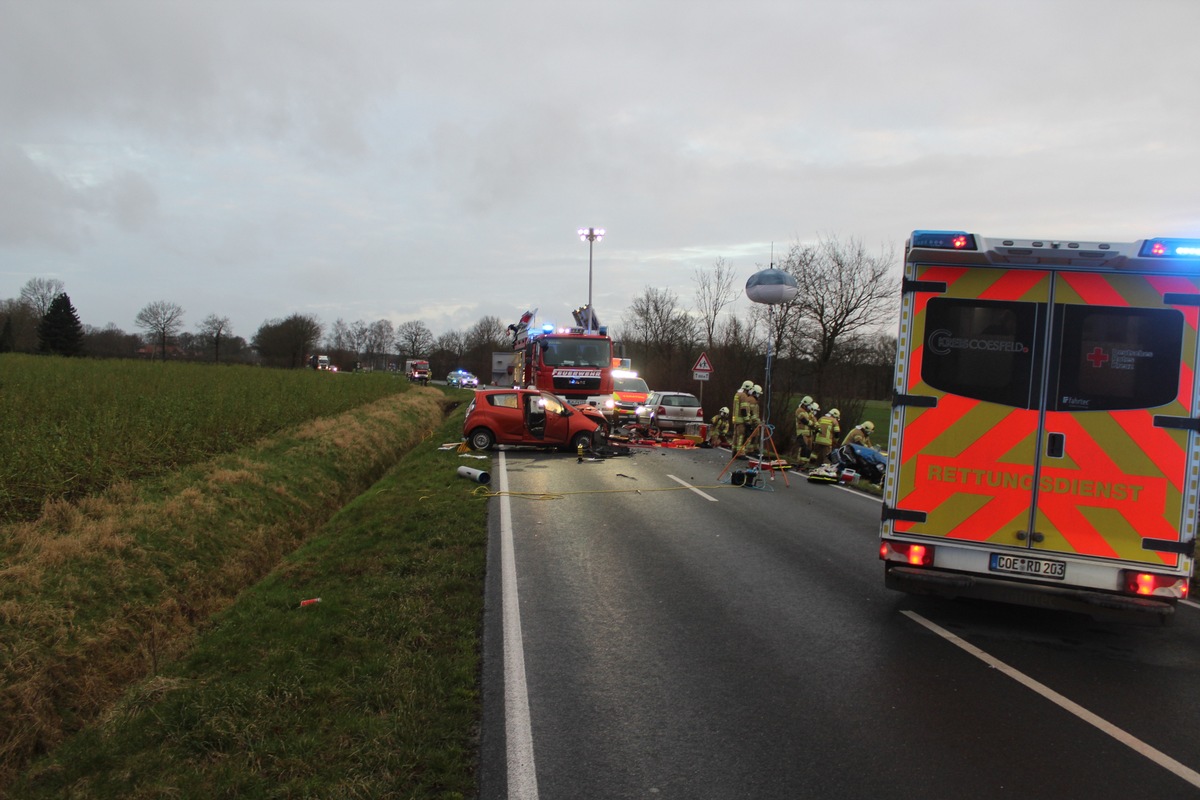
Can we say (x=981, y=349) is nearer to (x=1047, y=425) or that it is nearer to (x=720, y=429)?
(x=1047, y=425)

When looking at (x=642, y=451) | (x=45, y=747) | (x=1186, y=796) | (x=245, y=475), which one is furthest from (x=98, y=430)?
(x=1186, y=796)

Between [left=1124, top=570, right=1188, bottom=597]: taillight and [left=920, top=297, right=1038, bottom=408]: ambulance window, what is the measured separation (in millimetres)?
1402

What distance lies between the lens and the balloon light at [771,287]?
508 inches

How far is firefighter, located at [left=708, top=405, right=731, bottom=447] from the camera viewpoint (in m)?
21.8

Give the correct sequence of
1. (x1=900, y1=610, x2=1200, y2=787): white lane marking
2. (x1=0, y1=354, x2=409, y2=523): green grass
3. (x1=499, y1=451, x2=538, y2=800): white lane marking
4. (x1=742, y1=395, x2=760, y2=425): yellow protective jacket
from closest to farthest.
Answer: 1. (x1=499, y1=451, x2=538, y2=800): white lane marking
2. (x1=900, y1=610, x2=1200, y2=787): white lane marking
3. (x1=0, y1=354, x2=409, y2=523): green grass
4. (x1=742, y1=395, x2=760, y2=425): yellow protective jacket

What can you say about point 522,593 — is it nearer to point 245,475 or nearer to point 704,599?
point 704,599

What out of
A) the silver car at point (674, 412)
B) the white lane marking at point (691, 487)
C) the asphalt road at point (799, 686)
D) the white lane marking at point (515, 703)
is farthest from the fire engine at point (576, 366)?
the white lane marking at point (515, 703)

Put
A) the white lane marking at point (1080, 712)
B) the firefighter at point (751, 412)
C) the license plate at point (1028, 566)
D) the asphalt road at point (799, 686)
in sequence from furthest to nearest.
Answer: the firefighter at point (751, 412), the license plate at point (1028, 566), the white lane marking at point (1080, 712), the asphalt road at point (799, 686)

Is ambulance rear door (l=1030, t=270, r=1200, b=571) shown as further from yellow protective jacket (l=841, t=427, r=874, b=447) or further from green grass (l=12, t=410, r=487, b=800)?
yellow protective jacket (l=841, t=427, r=874, b=447)

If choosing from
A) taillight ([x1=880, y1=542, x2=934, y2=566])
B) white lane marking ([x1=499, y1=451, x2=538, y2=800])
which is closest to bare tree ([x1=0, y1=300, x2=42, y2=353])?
white lane marking ([x1=499, y1=451, x2=538, y2=800])

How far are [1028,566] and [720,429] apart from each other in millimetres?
16531

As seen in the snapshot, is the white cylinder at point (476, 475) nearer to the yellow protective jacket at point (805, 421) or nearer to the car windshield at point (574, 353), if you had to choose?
the yellow protective jacket at point (805, 421)

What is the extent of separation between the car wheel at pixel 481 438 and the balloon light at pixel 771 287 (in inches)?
305

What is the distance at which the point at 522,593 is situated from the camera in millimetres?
6773
